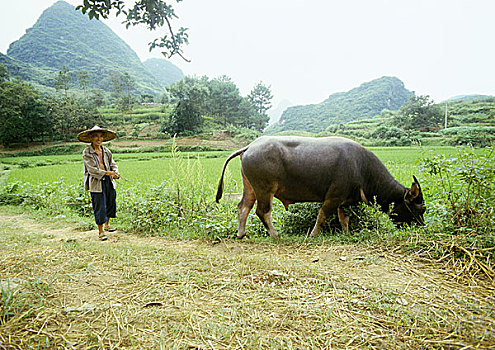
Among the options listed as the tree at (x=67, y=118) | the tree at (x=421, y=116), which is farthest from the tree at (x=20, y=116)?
the tree at (x=421, y=116)

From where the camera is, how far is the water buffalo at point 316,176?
3.25 meters

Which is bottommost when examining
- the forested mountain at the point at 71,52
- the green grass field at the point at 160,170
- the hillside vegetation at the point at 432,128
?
the green grass field at the point at 160,170

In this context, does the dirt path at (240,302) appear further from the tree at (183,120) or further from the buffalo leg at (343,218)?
the tree at (183,120)

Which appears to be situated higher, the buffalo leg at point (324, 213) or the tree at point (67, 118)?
the tree at point (67, 118)

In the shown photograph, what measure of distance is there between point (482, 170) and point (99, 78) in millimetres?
75426

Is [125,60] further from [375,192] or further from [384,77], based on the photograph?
[375,192]

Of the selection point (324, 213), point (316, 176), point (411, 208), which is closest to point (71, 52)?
point (316, 176)

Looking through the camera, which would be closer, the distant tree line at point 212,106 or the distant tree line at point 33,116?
the distant tree line at point 33,116

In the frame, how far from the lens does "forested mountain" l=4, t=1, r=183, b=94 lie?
170 feet

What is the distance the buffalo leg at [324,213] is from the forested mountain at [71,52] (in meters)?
50.9

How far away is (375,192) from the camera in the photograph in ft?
11.6

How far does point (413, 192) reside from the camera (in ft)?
10.7

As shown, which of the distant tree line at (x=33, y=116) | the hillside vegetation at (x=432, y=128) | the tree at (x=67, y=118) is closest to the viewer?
the distant tree line at (x=33, y=116)

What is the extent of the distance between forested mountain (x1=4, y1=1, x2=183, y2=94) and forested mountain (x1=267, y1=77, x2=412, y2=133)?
123 ft
